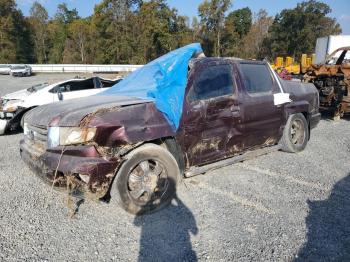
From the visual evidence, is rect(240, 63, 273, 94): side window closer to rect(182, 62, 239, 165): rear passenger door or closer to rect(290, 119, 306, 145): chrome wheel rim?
rect(182, 62, 239, 165): rear passenger door

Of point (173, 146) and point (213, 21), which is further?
point (213, 21)

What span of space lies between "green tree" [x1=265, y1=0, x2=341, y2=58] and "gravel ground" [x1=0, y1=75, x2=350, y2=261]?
4907 cm

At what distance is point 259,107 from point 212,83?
3.25 ft

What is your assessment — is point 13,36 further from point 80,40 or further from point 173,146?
point 173,146

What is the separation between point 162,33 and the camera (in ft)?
161

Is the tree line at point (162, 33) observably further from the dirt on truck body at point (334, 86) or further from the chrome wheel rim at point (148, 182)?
the chrome wheel rim at point (148, 182)

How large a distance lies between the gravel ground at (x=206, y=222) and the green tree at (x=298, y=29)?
49071 mm

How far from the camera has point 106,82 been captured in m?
9.89

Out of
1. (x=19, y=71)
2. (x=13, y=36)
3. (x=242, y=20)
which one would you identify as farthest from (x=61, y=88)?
(x=242, y=20)

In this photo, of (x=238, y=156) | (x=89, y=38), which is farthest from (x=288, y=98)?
(x=89, y=38)

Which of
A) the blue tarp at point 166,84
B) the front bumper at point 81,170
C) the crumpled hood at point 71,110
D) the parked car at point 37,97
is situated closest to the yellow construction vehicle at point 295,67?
the parked car at point 37,97

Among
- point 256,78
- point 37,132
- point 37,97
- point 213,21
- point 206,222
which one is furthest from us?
point 213,21

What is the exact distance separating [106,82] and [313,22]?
5029 cm

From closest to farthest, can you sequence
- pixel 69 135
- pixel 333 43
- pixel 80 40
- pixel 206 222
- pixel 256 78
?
pixel 69 135
pixel 206 222
pixel 256 78
pixel 333 43
pixel 80 40
